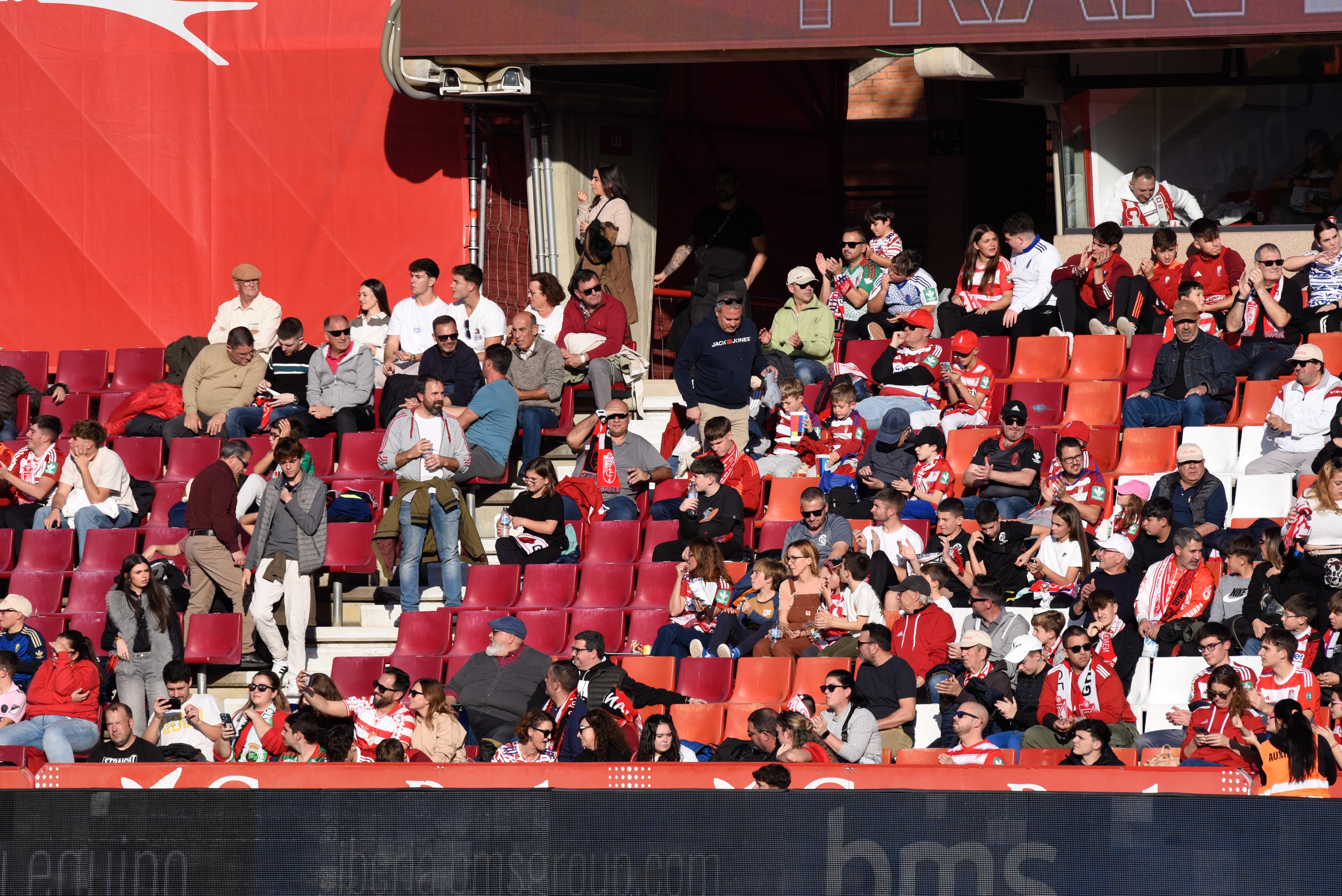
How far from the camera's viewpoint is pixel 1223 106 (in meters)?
13.9

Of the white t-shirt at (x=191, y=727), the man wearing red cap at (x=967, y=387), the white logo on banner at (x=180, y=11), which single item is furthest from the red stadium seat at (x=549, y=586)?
the white logo on banner at (x=180, y=11)

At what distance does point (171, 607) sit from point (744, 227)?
17.6 feet

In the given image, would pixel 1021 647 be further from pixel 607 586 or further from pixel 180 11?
pixel 180 11

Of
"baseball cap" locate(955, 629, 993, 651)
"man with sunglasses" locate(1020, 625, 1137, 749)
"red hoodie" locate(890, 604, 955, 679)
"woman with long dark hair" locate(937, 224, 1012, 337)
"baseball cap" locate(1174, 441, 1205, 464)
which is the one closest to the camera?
"man with sunglasses" locate(1020, 625, 1137, 749)

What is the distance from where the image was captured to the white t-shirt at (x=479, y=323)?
44.0 ft

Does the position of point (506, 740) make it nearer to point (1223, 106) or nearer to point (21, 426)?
point (21, 426)

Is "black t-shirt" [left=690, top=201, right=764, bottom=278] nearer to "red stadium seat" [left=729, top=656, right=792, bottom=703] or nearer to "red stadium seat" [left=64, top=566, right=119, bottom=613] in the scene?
"red stadium seat" [left=729, top=656, right=792, bottom=703]

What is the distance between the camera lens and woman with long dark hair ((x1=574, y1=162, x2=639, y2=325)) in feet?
45.5

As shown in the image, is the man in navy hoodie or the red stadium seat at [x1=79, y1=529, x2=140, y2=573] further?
the man in navy hoodie

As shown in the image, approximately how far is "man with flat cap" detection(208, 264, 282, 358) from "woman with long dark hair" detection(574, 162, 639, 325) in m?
2.38

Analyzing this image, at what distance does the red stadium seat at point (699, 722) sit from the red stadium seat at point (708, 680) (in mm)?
314

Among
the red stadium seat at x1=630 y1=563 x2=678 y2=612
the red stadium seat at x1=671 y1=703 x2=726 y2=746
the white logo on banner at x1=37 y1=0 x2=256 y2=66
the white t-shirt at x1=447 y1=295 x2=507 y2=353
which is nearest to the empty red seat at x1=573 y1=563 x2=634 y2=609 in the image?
the red stadium seat at x1=630 y1=563 x2=678 y2=612

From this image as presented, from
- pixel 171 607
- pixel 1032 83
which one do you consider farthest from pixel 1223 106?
pixel 171 607

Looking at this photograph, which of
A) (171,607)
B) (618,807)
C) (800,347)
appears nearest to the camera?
(618,807)
